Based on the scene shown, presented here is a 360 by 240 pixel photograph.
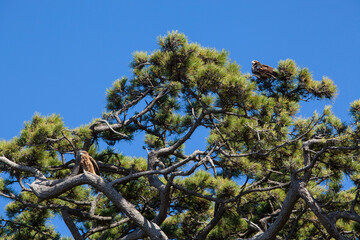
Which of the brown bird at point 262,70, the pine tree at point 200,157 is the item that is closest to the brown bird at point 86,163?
the pine tree at point 200,157

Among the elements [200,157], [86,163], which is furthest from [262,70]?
[86,163]

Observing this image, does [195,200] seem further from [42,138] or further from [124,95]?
[42,138]

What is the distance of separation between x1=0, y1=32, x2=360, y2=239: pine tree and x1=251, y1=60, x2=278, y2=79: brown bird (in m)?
0.13

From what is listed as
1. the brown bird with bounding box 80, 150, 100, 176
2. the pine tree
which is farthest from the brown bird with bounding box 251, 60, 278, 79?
the brown bird with bounding box 80, 150, 100, 176

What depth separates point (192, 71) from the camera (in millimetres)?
4352

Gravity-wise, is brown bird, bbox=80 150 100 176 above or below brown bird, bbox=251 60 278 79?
below

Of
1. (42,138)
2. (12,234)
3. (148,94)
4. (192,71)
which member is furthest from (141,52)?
(12,234)

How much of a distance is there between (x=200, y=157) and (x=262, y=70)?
1537mm

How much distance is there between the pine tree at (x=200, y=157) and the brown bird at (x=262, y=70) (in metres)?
0.13

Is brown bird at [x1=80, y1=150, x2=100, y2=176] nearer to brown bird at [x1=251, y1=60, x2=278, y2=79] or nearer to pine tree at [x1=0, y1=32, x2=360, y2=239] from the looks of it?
pine tree at [x1=0, y1=32, x2=360, y2=239]

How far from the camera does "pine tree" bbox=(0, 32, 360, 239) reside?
4.16 meters

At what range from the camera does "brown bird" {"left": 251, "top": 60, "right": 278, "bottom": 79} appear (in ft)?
17.3

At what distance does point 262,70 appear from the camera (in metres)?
5.29

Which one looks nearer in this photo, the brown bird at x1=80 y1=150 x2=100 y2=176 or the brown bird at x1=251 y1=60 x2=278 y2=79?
the brown bird at x1=80 y1=150 x2=100 y2=176
